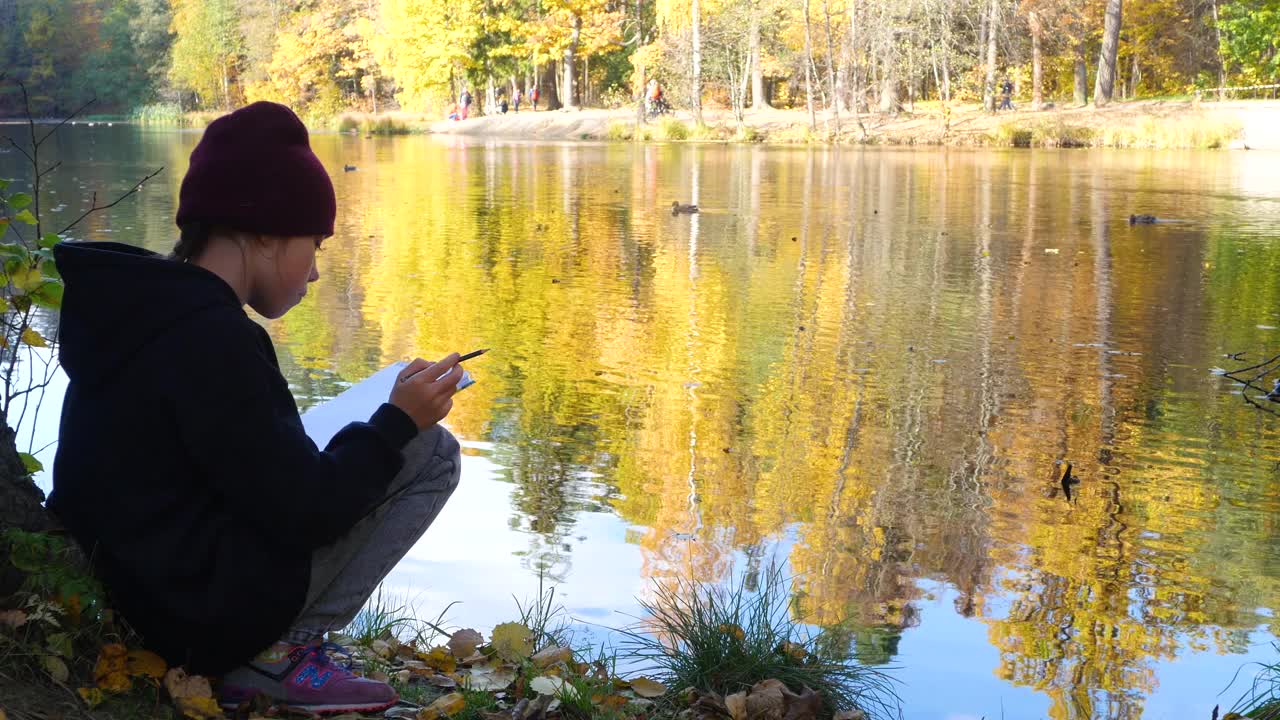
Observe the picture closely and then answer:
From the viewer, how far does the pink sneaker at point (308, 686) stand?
2.54 metres

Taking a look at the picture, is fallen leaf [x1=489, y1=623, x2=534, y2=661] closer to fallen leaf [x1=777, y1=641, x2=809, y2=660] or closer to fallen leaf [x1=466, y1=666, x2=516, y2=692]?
fallen leaf [x1=466, y1=666, x2=516, y2=692]

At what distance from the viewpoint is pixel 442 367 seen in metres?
2.46

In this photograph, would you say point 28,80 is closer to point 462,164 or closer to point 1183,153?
point 462,164

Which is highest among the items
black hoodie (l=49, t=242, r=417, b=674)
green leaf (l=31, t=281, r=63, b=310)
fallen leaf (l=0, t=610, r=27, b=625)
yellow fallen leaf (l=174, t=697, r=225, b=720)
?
Result: green leaf (l=31, t=281, r=63, b=310)

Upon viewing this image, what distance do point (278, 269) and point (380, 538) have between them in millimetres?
547

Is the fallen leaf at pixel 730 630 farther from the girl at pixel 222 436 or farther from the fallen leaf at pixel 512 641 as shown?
the girl at pixel 222 436

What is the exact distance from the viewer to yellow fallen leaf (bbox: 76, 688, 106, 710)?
240 cm

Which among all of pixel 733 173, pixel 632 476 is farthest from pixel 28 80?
pixel 632 476

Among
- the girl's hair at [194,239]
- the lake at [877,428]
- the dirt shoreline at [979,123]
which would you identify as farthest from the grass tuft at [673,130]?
the girl's hair at [194,239]

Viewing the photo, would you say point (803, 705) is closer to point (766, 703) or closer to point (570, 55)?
point (766, 703)

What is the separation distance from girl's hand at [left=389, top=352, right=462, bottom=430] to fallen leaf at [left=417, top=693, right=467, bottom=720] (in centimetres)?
61

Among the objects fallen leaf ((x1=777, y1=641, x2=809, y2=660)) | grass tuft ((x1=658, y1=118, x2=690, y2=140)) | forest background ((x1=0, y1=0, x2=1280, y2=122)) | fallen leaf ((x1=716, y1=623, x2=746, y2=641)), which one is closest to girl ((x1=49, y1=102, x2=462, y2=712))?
fallen leaf ((x1=716, y1=623, x2=746, y2=641))

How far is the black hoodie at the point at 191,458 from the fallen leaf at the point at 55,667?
0.48 feet

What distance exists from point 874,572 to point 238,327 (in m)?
2.70
